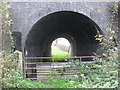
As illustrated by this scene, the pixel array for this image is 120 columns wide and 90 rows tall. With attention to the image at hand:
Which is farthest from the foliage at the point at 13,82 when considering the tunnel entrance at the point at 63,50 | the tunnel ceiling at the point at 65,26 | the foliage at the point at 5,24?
the tunnel entrance at the point at 63,50

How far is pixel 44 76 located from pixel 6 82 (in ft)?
7.27

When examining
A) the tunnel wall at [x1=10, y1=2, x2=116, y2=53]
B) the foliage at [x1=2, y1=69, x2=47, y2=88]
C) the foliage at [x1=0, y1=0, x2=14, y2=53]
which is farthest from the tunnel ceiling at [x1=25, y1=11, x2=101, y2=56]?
the foliage at [x1=2, y1=69, x2=47, y2=88]

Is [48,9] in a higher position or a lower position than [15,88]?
higher

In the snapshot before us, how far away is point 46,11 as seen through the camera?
6188 millimetres

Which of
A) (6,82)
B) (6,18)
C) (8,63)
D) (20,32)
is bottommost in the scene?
(6,82)

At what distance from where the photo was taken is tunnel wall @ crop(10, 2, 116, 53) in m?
6.16

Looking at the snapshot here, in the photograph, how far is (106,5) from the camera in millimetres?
6285

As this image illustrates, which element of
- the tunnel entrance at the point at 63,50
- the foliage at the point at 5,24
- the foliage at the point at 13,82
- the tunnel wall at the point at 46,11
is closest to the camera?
the foliage at the point at 13,82

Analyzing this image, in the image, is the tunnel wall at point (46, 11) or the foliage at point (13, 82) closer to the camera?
the foliage at point (13, 82)

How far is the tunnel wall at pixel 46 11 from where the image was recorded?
6160 mm

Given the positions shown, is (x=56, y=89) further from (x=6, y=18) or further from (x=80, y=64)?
(x=6, y=18)

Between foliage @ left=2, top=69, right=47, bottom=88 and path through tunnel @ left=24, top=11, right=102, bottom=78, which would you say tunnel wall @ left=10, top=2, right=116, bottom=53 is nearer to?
path through tunnel @ left=24, top=11, right=102, bottom=78

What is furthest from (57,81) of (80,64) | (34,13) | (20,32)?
(34,13)

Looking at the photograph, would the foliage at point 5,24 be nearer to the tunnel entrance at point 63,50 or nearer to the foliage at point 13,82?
the foliage at point 13,82
